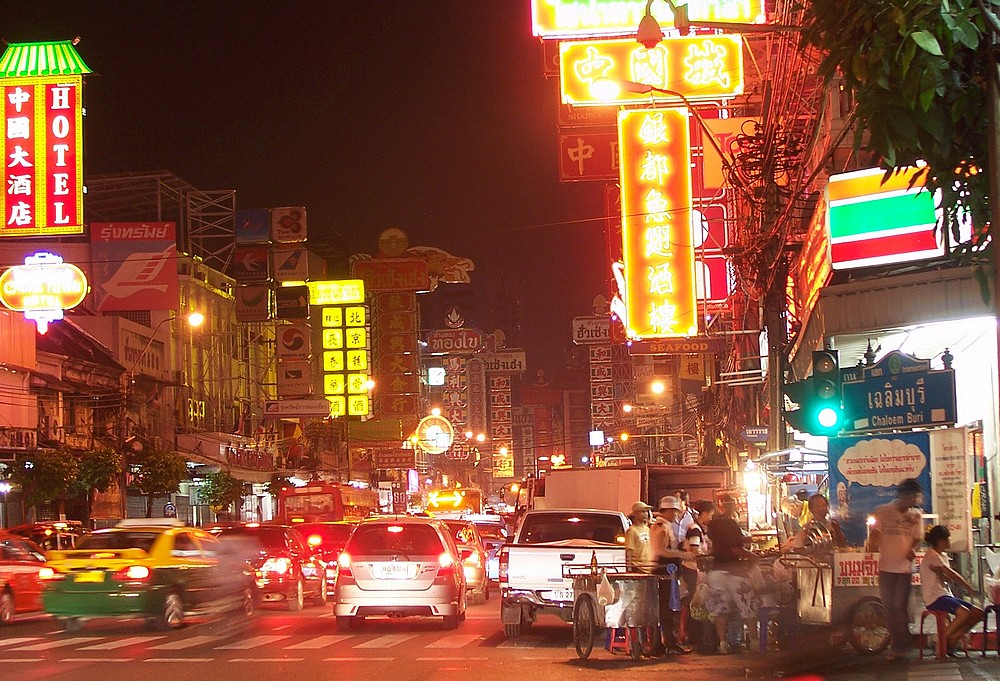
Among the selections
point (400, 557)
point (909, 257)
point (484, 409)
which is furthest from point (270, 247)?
point (484, 409)

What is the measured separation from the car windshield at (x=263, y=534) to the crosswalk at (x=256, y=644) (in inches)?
222

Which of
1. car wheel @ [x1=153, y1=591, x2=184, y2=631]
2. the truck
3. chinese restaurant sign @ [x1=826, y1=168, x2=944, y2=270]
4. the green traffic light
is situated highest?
chinese restaurant sign @ [x1=826, y1=168, x2=944, y2=270]

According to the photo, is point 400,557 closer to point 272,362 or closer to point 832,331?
point 832,331

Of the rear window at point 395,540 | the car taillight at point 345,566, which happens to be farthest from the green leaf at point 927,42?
the car taillight at point 345,566

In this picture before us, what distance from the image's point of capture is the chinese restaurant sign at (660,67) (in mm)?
26797

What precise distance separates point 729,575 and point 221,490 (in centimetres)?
4104

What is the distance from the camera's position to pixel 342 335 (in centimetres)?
5475

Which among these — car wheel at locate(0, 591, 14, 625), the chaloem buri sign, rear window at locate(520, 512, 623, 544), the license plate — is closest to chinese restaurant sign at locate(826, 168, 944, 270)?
rear window at locate(520, 512, 623, 544)

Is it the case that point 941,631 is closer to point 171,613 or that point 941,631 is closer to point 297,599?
point 171,613

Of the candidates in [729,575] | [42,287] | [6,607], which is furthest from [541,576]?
[42,287]

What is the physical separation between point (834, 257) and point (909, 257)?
45.6 inches

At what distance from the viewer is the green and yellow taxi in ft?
59.4

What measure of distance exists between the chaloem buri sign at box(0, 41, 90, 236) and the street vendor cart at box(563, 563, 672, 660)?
16.3 meters

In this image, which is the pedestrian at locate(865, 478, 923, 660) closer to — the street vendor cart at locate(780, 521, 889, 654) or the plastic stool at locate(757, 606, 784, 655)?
the street vendor cart at locate(780, 521, 889, 654)
